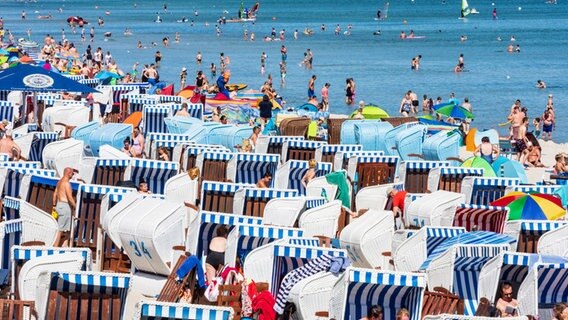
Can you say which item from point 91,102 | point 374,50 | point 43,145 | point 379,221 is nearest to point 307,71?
point 374,50

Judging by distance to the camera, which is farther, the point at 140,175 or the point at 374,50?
the point at 374,50

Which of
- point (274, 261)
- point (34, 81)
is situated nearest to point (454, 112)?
point (34, 81)

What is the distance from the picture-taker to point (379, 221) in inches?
522

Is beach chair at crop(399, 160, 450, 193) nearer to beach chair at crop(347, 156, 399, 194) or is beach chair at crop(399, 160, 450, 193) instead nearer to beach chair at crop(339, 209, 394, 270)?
beach chair at crop(347, 156, 399, 194)

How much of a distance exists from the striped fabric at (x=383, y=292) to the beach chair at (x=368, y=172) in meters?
7.12

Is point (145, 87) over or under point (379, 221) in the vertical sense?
over

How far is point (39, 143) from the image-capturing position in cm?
1867

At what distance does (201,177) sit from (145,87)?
46.9ft

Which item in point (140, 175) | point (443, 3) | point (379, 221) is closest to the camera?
point (379, 221)

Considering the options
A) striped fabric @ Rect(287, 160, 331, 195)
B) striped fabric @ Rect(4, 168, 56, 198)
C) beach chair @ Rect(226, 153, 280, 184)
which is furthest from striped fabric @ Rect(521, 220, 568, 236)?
striped fabric @ Rect(4, 168, 56, 198)

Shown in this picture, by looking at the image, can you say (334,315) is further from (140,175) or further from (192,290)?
(140,175)

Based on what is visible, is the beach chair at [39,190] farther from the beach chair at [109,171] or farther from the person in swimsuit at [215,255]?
the person in swimsuit at [215,255]

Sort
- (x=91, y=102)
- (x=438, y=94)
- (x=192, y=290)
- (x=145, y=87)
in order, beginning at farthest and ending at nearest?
(x=438, y=94), (x=145, y=87), (x=91, y=102), (x=192, y=290)

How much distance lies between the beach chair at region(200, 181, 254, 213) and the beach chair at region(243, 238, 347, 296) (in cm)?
317
